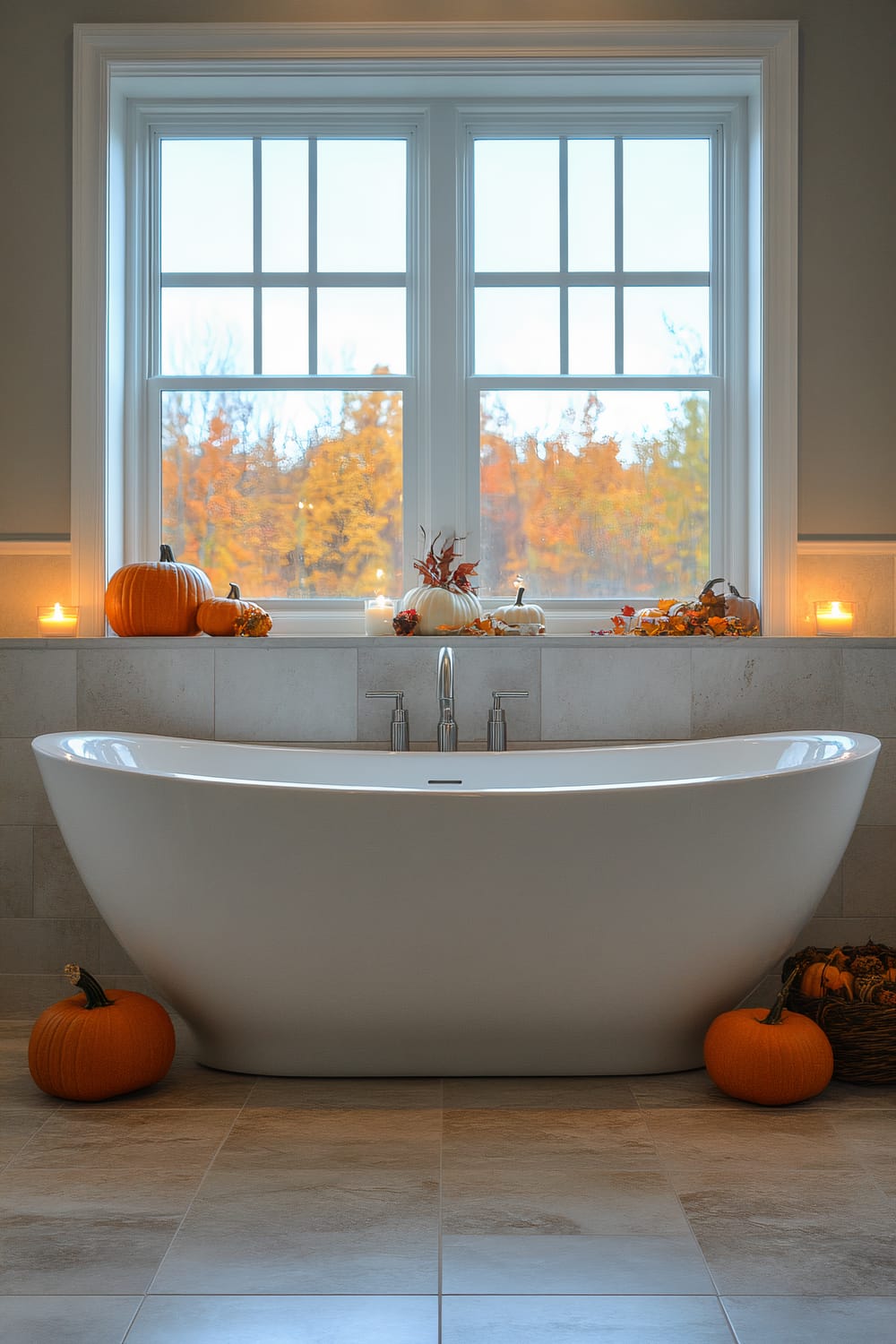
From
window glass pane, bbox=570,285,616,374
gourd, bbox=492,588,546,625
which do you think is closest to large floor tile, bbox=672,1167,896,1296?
gourd, bbox=492,588,546,625

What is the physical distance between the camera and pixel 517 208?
3.17 m

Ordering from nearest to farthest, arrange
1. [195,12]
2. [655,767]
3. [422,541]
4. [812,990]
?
[812,990] < [655,767] < [195,12] < [422,541]

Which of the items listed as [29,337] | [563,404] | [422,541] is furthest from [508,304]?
[29,337]

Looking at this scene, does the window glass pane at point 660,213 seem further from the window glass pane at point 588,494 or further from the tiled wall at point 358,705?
the tiled wall at point 358,705

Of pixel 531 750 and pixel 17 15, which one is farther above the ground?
pixel 17 15

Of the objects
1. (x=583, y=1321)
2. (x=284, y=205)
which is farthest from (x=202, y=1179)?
(x=284, y=205)

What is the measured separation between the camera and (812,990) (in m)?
2.25

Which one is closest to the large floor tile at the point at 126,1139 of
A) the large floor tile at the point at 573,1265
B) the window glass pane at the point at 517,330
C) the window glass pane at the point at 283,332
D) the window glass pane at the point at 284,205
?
the large floor tile at the point at 573,1265

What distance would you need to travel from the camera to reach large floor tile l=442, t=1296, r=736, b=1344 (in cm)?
131

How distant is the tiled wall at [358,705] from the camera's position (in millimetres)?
2672

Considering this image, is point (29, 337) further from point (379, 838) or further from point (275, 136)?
point (379, 838)

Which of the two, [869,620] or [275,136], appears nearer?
[869,620]

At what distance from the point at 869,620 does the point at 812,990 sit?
3.69ft

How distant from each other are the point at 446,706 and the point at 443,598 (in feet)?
1.06
